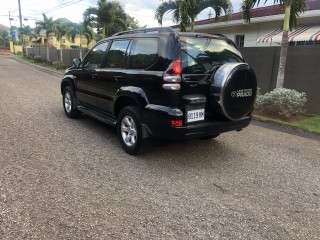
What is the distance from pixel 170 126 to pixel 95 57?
278 cm

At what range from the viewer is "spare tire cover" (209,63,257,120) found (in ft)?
12.9

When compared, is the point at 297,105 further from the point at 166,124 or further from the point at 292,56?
the point at 166,124

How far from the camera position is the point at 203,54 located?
4.13 meters

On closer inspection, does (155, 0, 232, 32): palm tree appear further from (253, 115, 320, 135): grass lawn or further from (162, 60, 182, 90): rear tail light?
(162, 60, 182, 90): rear tail light

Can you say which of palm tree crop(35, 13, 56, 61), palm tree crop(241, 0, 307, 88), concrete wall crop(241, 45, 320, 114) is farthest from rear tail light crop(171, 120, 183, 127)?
palm tree crop(35, 13, 56, 61)

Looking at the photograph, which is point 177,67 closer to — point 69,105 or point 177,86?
point 177,86

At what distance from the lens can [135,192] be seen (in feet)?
11.1

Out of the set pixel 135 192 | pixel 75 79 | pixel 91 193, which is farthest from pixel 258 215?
pixel 75 79

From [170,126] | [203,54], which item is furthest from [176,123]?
[203,54]

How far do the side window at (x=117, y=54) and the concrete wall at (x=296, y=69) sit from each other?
539 centimetres

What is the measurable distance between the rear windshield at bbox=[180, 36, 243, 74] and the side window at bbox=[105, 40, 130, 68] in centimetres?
124

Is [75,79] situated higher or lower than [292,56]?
lower

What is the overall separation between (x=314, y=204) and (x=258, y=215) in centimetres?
80

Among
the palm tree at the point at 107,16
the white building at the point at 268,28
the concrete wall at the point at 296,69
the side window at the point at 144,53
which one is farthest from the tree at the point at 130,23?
the side window at the point at 144,53
